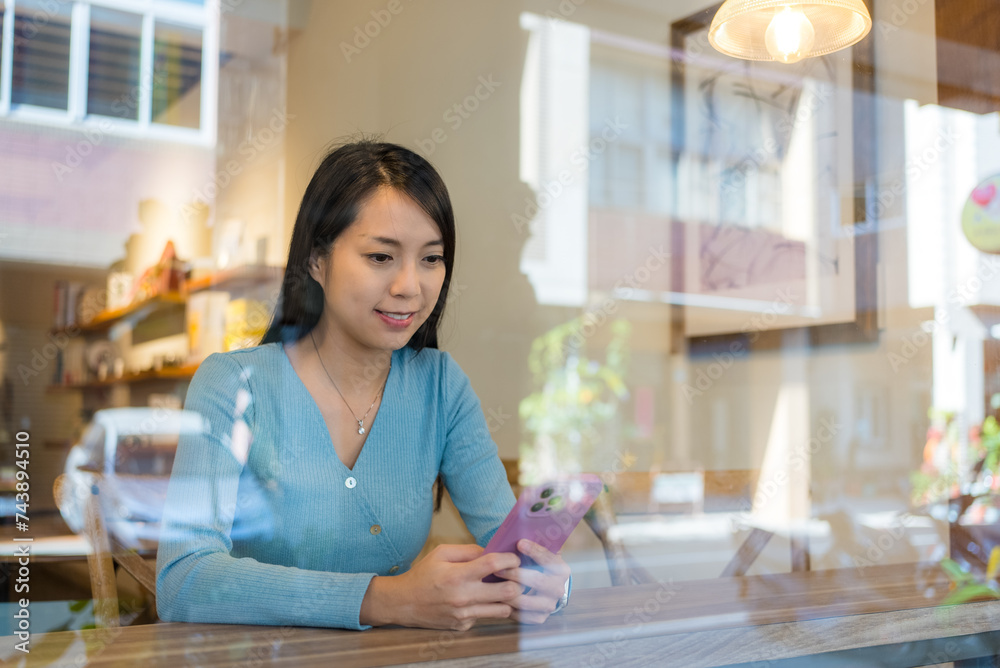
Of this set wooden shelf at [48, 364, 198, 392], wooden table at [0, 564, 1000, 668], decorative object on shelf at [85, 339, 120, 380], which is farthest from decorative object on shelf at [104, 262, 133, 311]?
wooden table at [0, 564, 1000, 668]

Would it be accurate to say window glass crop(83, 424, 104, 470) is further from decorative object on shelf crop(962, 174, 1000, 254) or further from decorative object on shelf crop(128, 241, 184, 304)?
decorative object on shelf crop(962, 174, 1000, 254)

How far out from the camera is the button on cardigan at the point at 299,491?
0.71m

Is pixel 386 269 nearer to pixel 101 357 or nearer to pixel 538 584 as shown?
pixel 538 584

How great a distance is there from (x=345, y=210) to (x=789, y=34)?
98cm

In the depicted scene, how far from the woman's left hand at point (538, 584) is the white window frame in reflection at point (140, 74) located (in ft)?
3.77

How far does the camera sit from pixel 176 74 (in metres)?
2.27

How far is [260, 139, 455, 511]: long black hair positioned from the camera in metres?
0.90

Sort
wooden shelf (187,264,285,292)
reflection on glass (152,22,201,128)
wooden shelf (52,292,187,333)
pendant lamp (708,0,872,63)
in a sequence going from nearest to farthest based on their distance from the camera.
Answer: pendant lamp (708,0,872,63), reflection on glass (152,22,201,128), wooden shelf (187,264,285,292), wooden shelf (52,292,187,333)

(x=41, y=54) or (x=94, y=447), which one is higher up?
(x=41, y=54)

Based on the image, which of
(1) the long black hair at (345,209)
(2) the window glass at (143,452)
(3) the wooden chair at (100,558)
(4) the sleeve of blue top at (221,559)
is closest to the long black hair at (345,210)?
(1) the long black hair at (345,209)

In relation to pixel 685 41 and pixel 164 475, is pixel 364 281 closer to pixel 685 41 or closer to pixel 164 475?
pixel 164 475

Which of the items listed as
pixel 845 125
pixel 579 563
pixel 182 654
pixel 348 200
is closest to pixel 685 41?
pixel 845 125

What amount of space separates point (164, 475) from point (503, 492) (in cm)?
92

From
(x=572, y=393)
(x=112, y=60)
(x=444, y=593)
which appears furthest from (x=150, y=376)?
(x=444, y=593)
